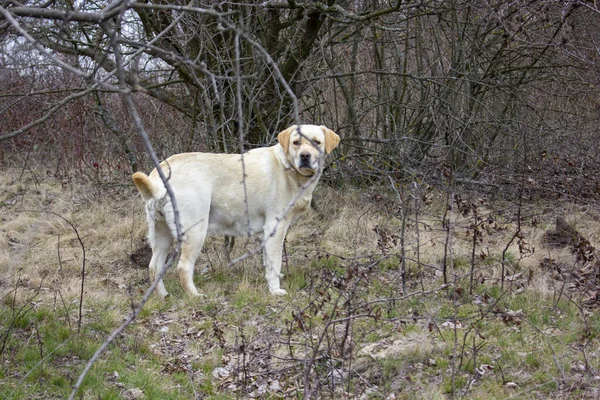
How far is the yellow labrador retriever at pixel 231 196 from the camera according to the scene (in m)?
5.70

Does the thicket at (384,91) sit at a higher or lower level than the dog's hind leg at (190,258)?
higher

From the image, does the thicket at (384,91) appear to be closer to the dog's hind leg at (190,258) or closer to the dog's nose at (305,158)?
the dog's nose at (305,158)

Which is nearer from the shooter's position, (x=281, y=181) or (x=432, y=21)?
(x=281, y=181)

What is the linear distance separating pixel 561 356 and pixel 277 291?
256 centimetres

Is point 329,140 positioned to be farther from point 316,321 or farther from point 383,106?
point 383,106

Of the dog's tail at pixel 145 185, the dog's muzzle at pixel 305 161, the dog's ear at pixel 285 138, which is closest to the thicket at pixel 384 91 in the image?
the dog's ear at pixel 285 138

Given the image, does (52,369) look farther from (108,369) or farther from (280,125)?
(280,125)

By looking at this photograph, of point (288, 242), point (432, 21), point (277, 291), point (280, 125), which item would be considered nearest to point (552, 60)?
point (432, 21)

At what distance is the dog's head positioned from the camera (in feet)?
18.8

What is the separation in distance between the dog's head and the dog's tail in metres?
1.26

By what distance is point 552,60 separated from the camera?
29.8 feet

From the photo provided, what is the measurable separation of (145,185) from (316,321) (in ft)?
6.11

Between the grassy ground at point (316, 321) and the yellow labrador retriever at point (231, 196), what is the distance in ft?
1.33

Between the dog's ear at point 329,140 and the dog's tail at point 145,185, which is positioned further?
the dog's ear at point 329,140
